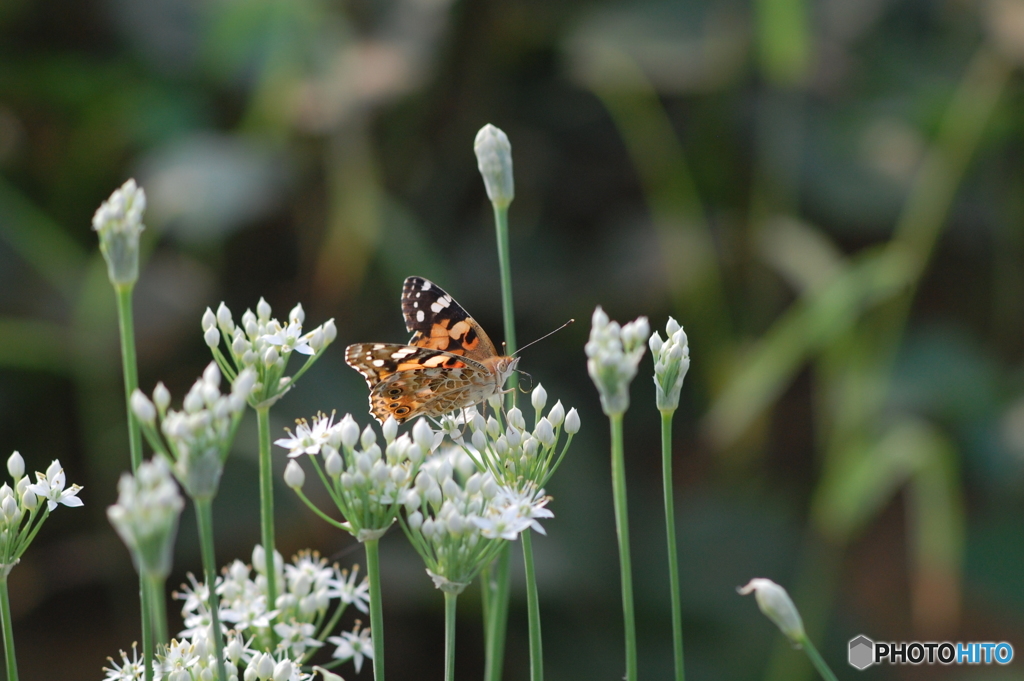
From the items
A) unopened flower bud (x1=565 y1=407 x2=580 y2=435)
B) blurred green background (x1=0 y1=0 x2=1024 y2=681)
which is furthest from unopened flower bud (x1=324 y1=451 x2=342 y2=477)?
blurred green background (x1=0 y1=0 x2=1024 y2=681)

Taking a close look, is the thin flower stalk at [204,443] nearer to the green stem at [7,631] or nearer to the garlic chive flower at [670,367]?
the green stem at [7,631]

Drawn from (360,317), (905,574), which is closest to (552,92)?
(360,317)

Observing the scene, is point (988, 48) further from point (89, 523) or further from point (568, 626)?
point (89, 523)

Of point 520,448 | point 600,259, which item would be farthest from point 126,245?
point 600,259

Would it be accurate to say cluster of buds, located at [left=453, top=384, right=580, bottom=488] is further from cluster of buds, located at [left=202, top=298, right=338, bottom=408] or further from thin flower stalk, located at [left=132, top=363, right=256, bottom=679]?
thin flower stalk, located at [left=132, top=363, right=256, bottom=679]

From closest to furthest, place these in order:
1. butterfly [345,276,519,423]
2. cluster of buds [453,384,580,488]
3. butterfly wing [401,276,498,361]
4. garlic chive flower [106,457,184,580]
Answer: garlic chive flower [106,457,184,580]
cluster of buds [453,384,580,488]
butterfly [345,276,519,423]
butterfly wing [401,276,498,361]

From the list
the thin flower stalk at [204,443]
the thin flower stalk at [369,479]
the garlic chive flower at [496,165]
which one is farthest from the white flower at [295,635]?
the garlic chive flower at [496,165]

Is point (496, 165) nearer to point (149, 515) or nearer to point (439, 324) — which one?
point (439, 324)
